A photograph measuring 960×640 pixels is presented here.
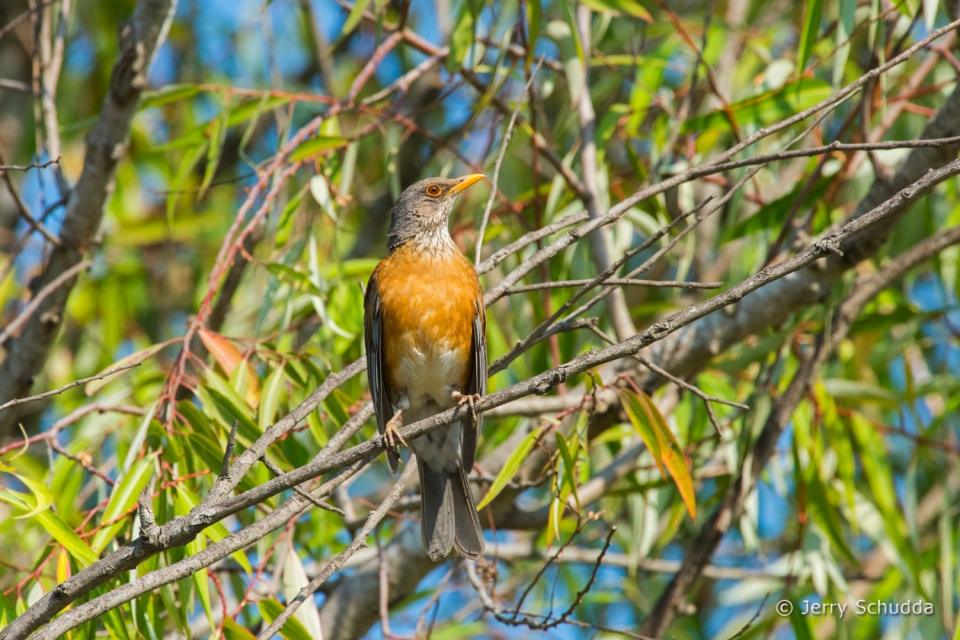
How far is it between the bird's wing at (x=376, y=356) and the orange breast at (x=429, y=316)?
0.12 ft

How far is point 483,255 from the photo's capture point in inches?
235

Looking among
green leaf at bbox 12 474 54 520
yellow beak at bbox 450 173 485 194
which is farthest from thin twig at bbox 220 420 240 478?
yellow beak at bbox 450 173 485 194

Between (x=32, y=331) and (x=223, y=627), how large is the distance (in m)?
2.21

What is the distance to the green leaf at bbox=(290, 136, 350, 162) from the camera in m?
4.54

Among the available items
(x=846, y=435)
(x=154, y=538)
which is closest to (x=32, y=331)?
(x=154, y=538)

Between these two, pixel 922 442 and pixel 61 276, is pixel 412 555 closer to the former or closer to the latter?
pixel 61 276

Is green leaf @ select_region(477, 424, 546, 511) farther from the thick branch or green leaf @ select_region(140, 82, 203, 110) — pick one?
green leaf @ select_region(140, 82, 203, 110)

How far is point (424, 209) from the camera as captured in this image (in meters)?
5.01

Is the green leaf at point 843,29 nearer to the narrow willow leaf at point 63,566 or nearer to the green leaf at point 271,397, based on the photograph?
the green leaf at point 271,397

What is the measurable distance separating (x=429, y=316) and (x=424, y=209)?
2.62 feet

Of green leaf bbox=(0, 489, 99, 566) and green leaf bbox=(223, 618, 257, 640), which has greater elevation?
green leaf bbox=(0, 489, 99, 566)

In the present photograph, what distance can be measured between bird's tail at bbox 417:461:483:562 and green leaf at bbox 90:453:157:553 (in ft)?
4.13

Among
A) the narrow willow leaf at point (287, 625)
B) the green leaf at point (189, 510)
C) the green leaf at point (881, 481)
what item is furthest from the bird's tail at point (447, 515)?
the green leaf at point (881, 481)

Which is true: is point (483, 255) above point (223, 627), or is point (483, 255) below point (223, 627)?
above
